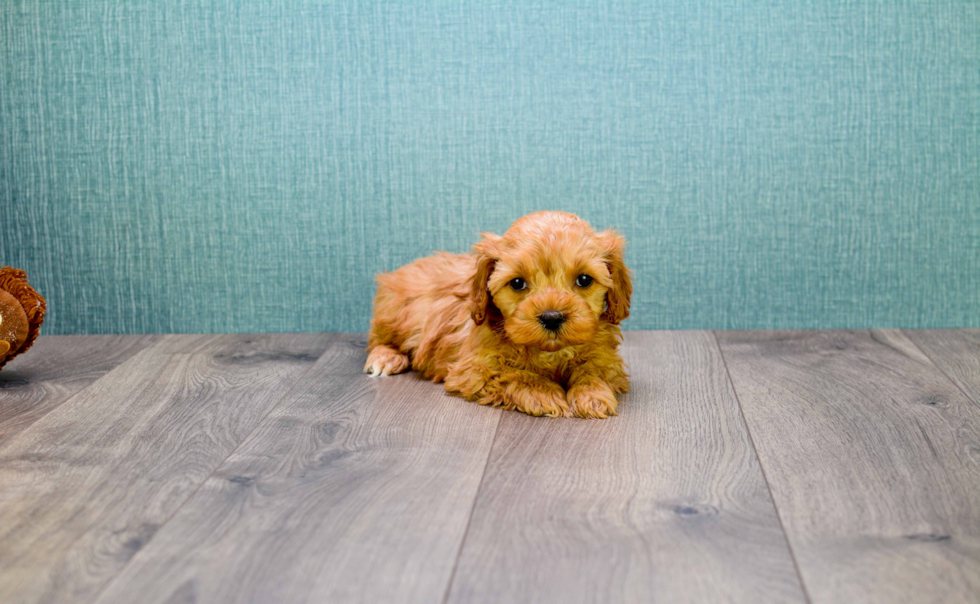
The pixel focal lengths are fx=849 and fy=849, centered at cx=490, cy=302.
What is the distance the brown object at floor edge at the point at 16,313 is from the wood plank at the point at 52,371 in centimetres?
10

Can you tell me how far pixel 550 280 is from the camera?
1910 mm

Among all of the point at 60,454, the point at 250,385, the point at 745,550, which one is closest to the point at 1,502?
the point at 60,454

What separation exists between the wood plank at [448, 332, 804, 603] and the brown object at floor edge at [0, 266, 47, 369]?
1344 mm

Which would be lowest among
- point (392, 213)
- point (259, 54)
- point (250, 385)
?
point (250, 385)

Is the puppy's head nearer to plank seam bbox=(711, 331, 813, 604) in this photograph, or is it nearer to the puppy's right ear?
→ the puppy's right ear

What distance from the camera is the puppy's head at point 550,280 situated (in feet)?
6.12

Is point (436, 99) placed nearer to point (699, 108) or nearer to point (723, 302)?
point (699, 108)

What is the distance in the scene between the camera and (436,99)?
2.71 m

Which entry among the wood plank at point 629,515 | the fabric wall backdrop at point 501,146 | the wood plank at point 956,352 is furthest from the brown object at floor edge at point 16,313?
the wood plank at point 956,352

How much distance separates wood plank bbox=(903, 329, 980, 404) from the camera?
2.22 metres

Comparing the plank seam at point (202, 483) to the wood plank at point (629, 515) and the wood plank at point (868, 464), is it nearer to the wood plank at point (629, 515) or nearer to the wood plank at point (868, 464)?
the wood plank at point (629, 515)

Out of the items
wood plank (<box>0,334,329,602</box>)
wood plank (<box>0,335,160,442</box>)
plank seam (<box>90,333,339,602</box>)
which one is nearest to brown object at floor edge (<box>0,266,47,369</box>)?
wood plank (<box>0,335,160,442</box>)

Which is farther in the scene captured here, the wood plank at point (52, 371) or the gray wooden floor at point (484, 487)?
the wood plank at point (52, 371)

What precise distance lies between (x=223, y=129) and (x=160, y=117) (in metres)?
0.21
